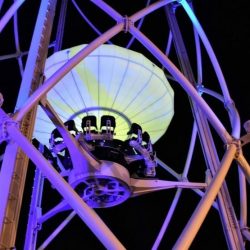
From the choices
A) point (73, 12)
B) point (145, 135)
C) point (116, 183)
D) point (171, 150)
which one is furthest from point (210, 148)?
point (73, 12)

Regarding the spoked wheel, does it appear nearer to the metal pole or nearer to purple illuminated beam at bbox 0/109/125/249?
the metal pole

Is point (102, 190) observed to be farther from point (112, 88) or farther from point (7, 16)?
point (7, 16)

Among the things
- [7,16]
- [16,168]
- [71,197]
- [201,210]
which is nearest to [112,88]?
[7,16]

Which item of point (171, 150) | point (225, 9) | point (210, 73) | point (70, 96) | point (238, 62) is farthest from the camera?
point (171, 150)

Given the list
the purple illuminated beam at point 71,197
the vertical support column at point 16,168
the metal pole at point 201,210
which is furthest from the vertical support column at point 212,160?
the vertical support column at point 16,168

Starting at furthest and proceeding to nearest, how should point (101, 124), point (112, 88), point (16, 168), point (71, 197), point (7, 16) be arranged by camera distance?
point (112, 88) → point (101, 124) → point (7, 16) → point (16, 168) → point (71, 197)

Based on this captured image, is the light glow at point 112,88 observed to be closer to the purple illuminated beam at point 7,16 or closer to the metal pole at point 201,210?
the purple illuminated beam at point 7,16

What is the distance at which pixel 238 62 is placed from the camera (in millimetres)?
10406

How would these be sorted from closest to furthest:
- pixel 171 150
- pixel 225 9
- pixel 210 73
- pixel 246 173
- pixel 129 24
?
pixel 246 173 < pixel 129 24 < pixel 225 9 < pixel 210 73 < pixel 171 150

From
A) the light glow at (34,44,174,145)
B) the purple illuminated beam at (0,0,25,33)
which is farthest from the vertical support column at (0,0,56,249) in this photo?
the light glow at (34,44,174,145)

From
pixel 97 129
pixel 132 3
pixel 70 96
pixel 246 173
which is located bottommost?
pixel 246 173

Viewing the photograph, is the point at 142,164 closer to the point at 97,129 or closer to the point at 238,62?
the point at 97,129

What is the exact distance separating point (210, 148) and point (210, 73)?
4431 millimetres

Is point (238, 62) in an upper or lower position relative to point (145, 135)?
upper
